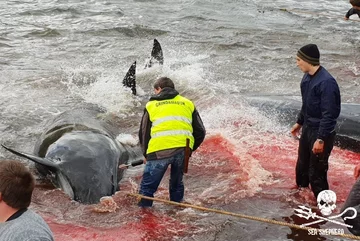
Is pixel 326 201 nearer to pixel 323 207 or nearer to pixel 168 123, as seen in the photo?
pixel 323 207

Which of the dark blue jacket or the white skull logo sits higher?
the dark blue jacket

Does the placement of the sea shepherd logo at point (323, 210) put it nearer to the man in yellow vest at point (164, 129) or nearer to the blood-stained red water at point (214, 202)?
the blood-stained red water at point (214, 202)

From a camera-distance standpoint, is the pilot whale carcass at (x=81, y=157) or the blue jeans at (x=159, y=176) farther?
the pilot whale carcass at (x=81, y=157)

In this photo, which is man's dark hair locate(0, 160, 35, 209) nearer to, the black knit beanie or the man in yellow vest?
the man in yellow vest

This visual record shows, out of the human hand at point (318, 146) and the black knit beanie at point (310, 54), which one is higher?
the black knit beanie at point (310, 54)

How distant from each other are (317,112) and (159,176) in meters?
2.42

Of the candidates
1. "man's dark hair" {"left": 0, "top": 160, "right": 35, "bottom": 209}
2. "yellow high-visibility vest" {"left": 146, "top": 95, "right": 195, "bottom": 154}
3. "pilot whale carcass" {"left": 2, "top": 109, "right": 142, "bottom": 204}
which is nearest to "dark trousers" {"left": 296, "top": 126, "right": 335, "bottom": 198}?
"yellow high-visibility vest" {"left": 146, "top": 95, "right": 195, "bottom": 154}

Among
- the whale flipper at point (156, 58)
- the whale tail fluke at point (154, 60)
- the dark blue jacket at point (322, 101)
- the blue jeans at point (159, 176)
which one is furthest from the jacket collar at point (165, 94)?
the whale flipper at point (156, 58)

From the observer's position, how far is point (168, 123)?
7.53 metres

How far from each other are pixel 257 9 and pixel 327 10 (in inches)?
143

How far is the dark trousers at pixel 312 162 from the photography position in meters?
7.61

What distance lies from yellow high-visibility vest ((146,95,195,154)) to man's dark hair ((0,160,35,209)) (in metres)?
3.69

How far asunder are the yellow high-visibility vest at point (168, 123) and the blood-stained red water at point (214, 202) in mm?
1102

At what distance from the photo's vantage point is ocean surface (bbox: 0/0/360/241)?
7906 millimetres
